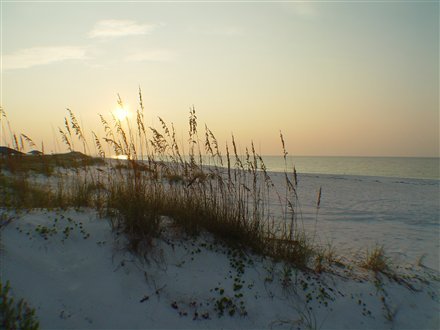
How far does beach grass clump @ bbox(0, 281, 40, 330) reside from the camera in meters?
1.97

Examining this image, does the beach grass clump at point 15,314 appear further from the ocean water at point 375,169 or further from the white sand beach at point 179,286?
the ocean water at point 375,169

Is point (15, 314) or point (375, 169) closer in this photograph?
point (15, 314)

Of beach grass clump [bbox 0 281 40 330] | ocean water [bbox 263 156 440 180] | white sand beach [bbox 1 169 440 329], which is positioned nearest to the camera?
beach grass clump [bbox 0 281 40 330]

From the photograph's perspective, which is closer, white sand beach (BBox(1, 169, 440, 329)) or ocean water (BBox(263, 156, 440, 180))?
white sand beach (BBox(1, 169, 440, 329))

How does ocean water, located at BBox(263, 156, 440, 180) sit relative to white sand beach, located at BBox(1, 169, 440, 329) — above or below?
below

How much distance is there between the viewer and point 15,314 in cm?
206

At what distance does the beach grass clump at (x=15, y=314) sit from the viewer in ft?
6.45

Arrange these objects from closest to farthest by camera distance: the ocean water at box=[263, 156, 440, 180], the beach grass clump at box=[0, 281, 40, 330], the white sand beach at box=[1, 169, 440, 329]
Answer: the beach grass clump at box=[0, 281, 40, 330]
the white sand beach at box=[1, 169, 440, 329]
the ocean water at box=[263, 156, 440, 180]

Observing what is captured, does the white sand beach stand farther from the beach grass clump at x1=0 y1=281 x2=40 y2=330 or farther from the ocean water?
the ocean water

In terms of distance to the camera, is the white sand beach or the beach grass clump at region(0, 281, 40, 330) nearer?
the beach grass clump at region(0, 281, 40, 330)

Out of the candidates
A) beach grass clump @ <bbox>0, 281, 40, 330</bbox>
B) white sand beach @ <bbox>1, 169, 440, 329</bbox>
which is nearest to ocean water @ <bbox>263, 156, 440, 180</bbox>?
white sand beach @ <bbox>1, 169, 440, 329</bbox>

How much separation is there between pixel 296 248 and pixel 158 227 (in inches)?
73.1

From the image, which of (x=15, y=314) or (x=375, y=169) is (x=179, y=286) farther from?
(x=375, y=169)

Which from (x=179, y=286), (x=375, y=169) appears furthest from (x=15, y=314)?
(x=375, y=169)
